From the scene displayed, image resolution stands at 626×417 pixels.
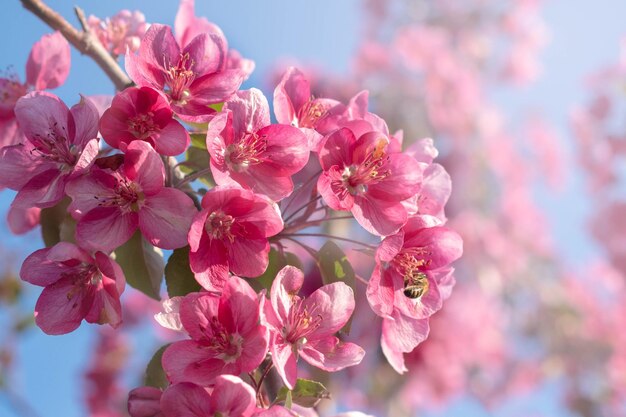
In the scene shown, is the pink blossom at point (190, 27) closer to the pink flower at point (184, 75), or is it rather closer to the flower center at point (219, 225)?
the pink flower at point (184, 75)

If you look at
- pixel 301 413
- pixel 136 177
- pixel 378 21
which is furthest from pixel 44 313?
pixel 378 21

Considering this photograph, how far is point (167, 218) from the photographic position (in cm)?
81

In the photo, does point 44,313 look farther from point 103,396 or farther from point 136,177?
point 103,396

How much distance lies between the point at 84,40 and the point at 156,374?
0.57m

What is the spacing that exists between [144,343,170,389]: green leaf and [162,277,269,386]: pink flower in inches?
4.8

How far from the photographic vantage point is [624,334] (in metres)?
5.76

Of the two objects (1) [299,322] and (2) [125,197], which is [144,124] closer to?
(2) [125,197]

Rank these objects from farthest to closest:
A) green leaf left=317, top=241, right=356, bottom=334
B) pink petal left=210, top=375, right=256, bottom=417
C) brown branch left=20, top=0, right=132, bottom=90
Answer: brown branch left=20, top=0, right=132, bottom=90 < green leaf left=317, top=241, right=356, bottom=334 < pink petal left=210, top=375, right=256, bottom=417

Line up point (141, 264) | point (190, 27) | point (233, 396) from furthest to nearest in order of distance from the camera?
point (190, 27), point (141, 264), point (233, 396)

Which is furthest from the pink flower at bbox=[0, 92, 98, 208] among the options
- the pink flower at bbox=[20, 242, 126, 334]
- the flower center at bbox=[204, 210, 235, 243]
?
the flower center at bbox=[204, 210, 235, 243]

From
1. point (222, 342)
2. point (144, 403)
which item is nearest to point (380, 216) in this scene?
point (222, 342)

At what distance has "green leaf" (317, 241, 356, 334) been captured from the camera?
926mm

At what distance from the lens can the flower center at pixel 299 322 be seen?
833 millimetres

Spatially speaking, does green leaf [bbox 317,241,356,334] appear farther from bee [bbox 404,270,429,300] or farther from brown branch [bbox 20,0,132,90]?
brown branch [bbox 20,0,132,90]
